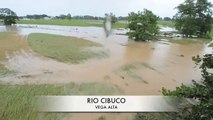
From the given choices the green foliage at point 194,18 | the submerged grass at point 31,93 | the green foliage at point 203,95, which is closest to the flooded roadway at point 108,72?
the submerged grass at point 31,93

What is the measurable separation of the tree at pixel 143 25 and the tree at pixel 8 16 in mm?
8427

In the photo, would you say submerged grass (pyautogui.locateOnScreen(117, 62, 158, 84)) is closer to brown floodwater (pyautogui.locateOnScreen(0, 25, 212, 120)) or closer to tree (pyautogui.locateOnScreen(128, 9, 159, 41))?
brown floodwater (pyautogui.locateOnScreen(0, 25, 212, 120))

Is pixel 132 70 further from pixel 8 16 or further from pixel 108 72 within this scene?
pixel 8 16

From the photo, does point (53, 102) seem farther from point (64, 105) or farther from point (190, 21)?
point (190, 21)

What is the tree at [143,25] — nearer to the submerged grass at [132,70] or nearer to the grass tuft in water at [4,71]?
the submerged grass at [132,70]

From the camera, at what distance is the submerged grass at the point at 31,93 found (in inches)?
249

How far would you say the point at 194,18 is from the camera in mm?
30516

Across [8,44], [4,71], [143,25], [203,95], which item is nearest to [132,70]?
[4,71]

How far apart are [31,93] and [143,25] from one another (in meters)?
16.4

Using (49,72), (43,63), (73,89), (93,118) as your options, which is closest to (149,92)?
(73,89)

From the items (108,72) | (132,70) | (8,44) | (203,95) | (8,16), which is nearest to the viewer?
(203,95)

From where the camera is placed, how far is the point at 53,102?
628 centimetres

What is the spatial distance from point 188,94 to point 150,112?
2289 mm

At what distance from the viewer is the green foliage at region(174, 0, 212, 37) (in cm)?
2977
